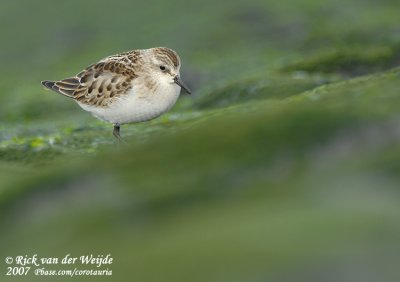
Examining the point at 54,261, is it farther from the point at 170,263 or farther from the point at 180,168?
the point at 180,168

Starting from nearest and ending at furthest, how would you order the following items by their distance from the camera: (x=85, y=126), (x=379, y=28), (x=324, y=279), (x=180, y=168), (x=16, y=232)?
(x=324, y=279), (x=16, y=232), (x=180, y=168), (x=85, y=126), (x=379, y=28)

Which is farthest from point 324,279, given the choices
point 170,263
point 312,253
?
point 170,263

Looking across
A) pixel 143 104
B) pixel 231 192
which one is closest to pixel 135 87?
pixel 143 104

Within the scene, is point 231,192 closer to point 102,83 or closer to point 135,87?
point 135,87

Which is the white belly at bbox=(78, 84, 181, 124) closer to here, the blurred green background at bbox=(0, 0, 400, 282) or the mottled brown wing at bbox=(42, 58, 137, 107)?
the mottled brown wing at bbox=(42, 58, 137, 107)

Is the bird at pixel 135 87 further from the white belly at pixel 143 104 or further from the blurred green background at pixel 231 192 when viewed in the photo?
the blurred green background at pixel 231 192

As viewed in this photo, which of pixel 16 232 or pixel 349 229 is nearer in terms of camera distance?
pixel 349 229

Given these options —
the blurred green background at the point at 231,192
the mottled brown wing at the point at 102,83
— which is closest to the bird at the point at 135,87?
the mottled brown wing at the point at 102,83
